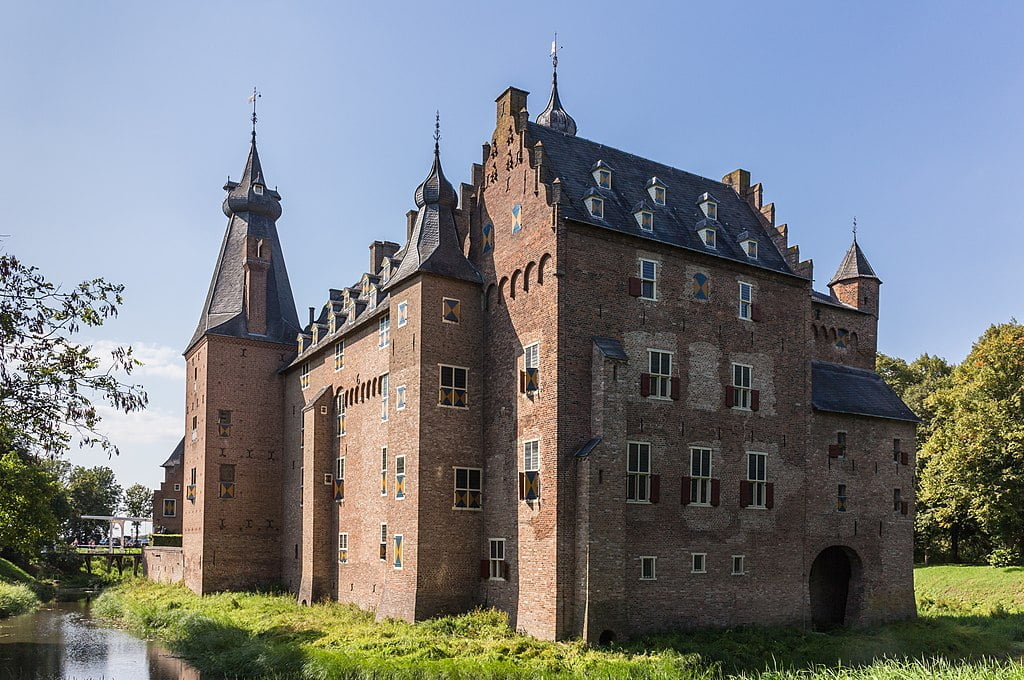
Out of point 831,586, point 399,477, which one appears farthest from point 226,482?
point 831,586

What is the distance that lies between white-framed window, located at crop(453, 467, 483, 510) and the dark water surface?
7.93m

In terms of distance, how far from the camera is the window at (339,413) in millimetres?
31625

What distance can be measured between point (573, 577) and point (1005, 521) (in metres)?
24.0

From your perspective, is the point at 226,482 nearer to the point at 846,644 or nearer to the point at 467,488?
the point at 467,488

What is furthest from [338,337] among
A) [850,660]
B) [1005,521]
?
[1005,521]

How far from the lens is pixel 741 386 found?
2527cm

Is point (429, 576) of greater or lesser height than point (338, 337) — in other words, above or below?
below

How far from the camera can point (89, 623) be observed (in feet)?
110

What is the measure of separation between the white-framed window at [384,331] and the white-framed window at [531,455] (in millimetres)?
6455

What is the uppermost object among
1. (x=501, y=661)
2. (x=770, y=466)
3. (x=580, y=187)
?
(x=580, y=187)

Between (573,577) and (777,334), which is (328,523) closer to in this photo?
(573,577)

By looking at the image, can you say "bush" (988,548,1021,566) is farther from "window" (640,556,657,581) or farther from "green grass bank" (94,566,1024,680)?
"window" (640,556,657,581)

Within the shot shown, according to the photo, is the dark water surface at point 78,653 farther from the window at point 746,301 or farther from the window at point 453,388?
the window at point 746,301

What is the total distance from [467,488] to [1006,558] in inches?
1039
